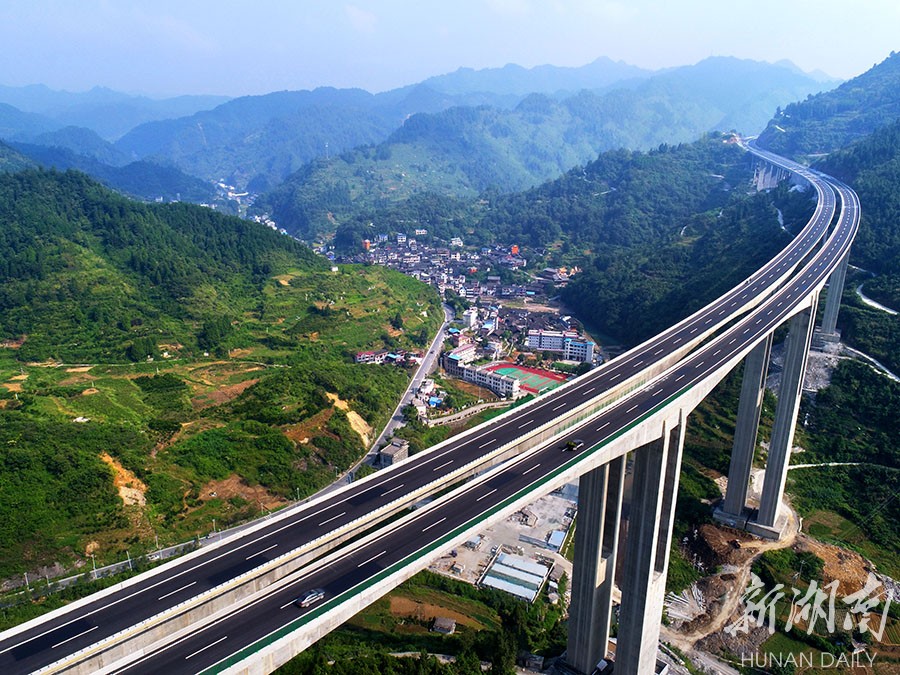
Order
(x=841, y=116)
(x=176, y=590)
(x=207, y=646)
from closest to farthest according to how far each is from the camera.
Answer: (x=207, y=646) → (x=176, y=590) → (x=841, y=116)

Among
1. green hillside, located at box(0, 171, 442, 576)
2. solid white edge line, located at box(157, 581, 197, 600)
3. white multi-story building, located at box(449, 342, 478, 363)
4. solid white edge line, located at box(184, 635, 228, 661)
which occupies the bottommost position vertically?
white multi-story building, located at box(449, 342, 478, 363)

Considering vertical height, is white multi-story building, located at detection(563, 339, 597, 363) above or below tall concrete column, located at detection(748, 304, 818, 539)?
below

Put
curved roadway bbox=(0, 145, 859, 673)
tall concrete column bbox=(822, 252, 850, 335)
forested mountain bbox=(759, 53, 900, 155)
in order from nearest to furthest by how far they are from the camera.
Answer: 1. curved roadway bbox=(0, 145, 859, 673)
2. tall concrete column bbox=(822, 252, 850, 335)
3. forested mountain bbox=(759, 53, 900, 155)

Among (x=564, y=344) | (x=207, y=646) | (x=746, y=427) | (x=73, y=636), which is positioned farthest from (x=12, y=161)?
(x=746, y=427)

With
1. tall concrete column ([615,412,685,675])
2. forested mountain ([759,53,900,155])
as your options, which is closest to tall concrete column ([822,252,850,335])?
tall concrete column ([615,412,685,675])

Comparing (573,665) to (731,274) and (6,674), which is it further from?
(731,274)

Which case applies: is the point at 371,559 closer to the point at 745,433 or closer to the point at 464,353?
the point at 745,433

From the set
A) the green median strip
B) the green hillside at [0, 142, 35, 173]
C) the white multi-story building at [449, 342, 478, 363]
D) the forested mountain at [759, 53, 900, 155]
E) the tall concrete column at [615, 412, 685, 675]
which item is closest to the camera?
the green median strip

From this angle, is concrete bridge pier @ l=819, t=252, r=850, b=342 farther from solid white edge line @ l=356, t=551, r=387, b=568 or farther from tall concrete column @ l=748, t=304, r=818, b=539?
solid white edge line @ l=356, t=551, r=387, b=568
